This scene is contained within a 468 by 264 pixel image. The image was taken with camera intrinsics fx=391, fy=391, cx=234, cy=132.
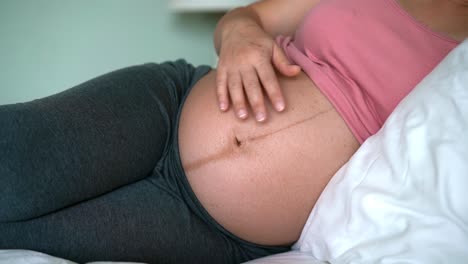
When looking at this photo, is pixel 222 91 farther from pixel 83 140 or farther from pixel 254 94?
pixel 83 140

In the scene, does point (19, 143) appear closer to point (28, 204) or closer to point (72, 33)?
point (28, 204)

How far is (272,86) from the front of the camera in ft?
2.12

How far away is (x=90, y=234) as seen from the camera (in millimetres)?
618

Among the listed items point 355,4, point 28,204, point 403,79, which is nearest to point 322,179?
point 403,79

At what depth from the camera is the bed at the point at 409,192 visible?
18.1 inches

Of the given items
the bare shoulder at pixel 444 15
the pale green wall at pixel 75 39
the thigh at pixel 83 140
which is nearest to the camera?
the thigh at pixel 83 140

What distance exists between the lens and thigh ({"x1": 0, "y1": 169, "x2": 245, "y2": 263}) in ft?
1.95

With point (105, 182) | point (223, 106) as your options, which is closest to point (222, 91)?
point (223, 106)

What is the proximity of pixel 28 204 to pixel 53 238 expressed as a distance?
0.07 metres

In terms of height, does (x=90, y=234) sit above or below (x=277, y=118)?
below

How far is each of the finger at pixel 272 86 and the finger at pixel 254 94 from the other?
11 mm

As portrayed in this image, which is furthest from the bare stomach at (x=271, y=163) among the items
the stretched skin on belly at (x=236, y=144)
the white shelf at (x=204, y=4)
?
the white shelf at (x=204, y=4)

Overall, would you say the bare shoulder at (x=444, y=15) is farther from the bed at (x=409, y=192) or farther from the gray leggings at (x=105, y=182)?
the gray leggings at (x=105, y=182)

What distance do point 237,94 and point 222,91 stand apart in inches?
1.4
